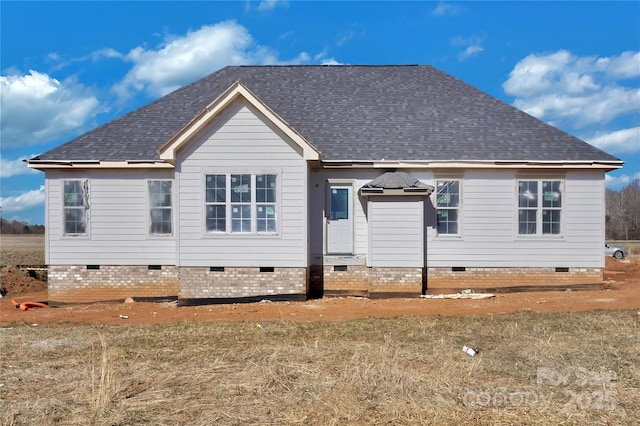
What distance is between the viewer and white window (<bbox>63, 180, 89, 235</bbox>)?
1580cm

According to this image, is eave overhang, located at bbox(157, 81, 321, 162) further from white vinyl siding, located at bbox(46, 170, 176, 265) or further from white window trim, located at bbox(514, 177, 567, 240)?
white window trim, located at bbox(514, 177, 567, 240)

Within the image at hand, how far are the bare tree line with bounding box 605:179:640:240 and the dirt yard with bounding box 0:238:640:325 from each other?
68572mm

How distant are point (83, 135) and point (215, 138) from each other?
5.64m

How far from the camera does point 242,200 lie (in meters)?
14.5

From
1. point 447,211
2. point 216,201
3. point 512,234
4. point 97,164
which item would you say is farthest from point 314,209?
point 97,164

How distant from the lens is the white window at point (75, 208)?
15805 mm

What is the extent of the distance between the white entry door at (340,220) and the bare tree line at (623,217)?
70704 millimetres

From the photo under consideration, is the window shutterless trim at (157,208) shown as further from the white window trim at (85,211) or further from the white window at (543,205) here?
the white window at (543,205)

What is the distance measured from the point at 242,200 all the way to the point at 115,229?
4.53 meters

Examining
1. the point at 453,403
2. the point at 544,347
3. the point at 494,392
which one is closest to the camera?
the point at 453,403

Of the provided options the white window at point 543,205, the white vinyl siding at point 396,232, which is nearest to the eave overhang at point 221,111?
the white vinyl siding at point 396,232

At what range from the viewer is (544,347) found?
27.6ft

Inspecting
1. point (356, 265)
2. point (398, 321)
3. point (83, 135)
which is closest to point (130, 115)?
point (83, 135)

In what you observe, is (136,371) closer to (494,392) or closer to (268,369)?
(268,369)
